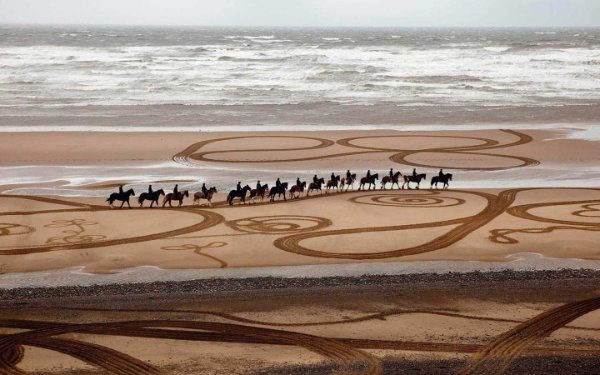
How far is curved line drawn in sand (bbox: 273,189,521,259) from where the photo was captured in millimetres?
18594

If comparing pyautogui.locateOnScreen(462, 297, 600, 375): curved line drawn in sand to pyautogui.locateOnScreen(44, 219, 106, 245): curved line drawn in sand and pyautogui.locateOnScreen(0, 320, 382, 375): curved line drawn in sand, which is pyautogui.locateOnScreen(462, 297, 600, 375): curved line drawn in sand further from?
pyautogui.locateOnScreen(44, 219, 106, 245): curved line drawn in sand

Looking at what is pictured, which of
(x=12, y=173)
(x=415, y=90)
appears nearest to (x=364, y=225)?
(x=12, y=173)

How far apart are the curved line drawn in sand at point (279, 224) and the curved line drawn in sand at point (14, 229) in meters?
4.73

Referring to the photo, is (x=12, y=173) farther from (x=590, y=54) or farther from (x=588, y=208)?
(x=590, y=54)

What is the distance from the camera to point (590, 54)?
3927 inches

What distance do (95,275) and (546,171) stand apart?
17341 mm

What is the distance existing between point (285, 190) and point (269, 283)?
8527mm

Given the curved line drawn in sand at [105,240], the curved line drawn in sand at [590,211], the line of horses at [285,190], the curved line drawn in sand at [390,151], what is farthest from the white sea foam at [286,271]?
the curved line drawn in sand at [390,151]

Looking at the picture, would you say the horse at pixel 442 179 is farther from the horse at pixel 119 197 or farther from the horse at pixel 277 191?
the horse at pixel 119 197

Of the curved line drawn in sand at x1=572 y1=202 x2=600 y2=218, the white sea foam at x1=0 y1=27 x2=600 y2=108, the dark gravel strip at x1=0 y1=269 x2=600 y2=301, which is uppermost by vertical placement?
the white sea foam at x1=0 y1=27 x2=600 y2=108

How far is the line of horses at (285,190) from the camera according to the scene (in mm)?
23312

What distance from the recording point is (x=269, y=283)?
16.6m

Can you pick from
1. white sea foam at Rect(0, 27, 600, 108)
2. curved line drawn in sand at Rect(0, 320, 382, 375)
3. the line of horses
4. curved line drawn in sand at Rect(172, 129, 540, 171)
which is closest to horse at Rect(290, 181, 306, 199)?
the line of horses

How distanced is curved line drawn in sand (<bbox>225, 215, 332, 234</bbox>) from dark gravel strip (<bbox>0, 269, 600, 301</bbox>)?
3928mm
